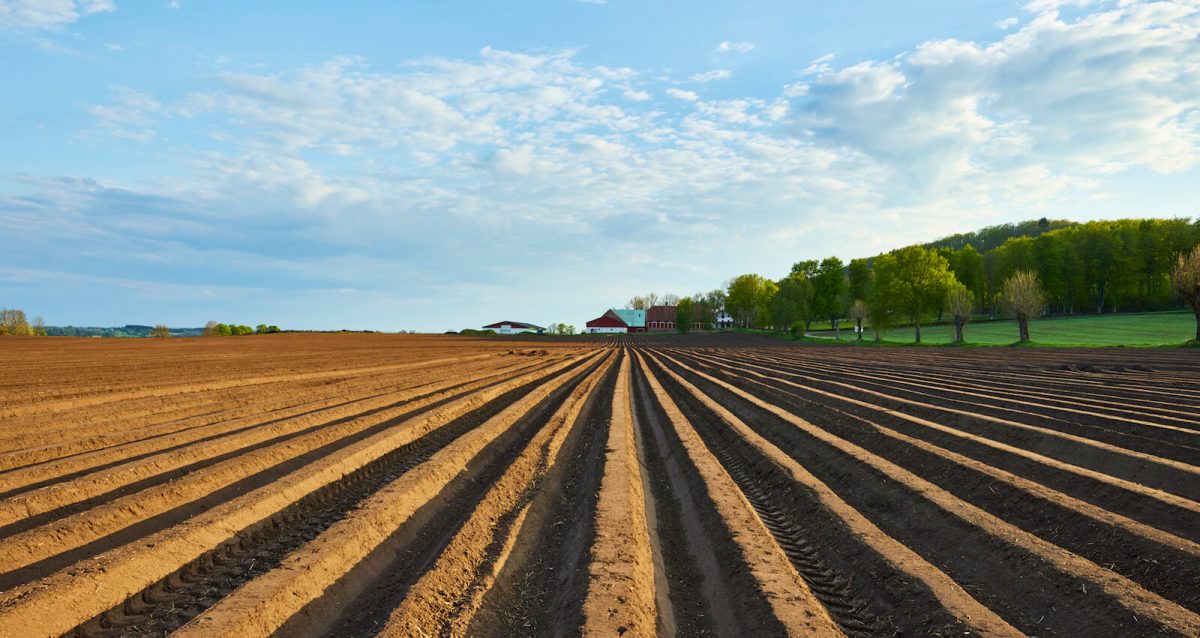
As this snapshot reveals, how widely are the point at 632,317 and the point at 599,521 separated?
441 feet

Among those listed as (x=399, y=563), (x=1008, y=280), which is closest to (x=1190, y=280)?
(x=1008, y=280)

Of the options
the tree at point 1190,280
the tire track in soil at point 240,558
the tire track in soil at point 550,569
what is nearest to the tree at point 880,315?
the tree at point 1190,280

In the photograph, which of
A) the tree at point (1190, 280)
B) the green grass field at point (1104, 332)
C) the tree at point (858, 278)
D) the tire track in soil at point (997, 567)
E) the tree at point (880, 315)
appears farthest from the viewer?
the tree at point (858, 278)

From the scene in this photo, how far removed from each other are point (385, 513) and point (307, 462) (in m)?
2.95

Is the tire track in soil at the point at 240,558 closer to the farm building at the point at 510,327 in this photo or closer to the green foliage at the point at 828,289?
the green foliage at the point at 828,289

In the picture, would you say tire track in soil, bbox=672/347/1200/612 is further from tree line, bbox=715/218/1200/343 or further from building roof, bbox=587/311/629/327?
building roof, bbox=587/311/629/327

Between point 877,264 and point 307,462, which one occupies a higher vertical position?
point 877,264

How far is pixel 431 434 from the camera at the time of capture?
11500mm

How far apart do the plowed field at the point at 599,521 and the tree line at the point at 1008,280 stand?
136 feet

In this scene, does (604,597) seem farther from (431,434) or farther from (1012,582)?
(431,434)

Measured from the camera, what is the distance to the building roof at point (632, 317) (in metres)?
139

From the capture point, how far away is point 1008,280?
45344 millimetres

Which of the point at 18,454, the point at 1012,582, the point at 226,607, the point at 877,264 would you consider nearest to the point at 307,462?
the point at 18,454

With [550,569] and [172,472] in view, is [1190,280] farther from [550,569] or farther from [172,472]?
[172,472]
